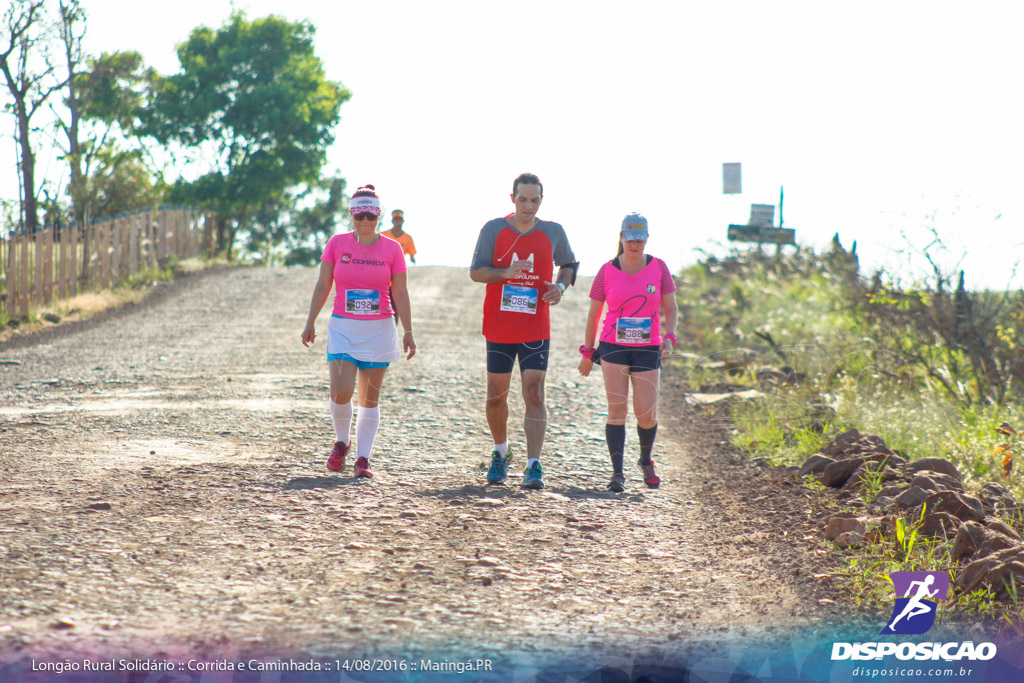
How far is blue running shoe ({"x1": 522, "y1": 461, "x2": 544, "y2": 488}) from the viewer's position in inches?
231

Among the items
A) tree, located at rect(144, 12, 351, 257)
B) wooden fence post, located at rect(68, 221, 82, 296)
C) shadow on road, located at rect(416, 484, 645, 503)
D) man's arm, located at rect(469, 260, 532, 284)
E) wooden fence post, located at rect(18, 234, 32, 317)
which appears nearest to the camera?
shadow on road, located at rect(416, 484, 645, 503)

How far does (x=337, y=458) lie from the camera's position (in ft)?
20.1

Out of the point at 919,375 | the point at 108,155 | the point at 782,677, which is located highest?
the point at 108,155

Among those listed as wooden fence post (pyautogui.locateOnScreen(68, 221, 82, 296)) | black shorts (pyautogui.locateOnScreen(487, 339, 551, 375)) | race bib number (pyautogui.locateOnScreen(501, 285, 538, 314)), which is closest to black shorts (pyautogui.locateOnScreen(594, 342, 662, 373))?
black shorts (pyautogui.locateOnScreen(487, 339, 551, 375))

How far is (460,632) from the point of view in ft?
11.3

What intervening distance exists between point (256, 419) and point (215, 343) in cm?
562

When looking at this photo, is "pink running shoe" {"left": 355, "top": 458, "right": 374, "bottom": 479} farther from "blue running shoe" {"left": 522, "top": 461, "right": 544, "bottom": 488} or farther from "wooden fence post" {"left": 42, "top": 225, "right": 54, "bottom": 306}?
"wooden fence post" {"left": 42, "top": 225, "right": 54, "bottom": 306}

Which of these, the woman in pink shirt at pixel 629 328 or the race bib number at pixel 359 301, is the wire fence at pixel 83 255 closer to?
the race bib number at pixel 359 301

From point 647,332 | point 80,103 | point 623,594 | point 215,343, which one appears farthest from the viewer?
point 80,103

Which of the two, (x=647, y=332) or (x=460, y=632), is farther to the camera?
(x=647, y=332)

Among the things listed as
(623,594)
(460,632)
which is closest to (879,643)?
(623,594)

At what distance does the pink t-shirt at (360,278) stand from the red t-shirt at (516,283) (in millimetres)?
619

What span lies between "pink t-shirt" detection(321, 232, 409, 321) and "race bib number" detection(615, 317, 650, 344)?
61.1 inches

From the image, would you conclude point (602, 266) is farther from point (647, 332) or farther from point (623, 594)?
point (623, 594)
